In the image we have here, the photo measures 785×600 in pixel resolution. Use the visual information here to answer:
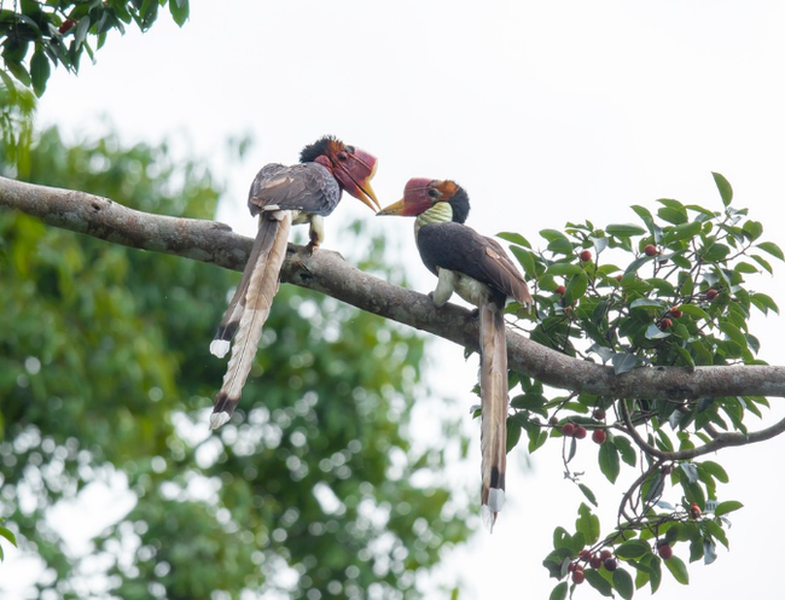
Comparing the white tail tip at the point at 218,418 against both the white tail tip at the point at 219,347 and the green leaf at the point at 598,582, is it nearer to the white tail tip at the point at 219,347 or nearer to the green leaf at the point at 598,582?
the white tail tip at the point at 219,347

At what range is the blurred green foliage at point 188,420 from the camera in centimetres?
629

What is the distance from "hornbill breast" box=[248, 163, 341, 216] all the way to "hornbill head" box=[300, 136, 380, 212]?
0.63ft

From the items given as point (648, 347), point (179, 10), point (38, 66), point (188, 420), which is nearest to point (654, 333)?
point (648, 347)

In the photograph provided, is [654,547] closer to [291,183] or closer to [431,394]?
[291,183]

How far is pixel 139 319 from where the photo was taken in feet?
23.3

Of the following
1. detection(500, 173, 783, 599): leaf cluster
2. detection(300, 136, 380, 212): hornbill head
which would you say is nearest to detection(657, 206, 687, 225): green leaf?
detection(500, 173, 783, 599): leaf cluster

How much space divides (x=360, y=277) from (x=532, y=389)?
20.4 inches

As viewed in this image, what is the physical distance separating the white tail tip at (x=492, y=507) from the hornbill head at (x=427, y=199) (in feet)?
3.62

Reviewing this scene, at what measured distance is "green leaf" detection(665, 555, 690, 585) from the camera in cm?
276

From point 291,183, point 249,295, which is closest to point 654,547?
point 249,295

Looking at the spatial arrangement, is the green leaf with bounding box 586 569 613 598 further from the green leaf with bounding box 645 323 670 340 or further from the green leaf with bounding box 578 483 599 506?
the green leaf with bounding box 645 323 670 340

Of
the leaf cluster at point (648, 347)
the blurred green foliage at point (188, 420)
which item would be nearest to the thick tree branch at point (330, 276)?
the leaf cluster at point (648, 347)

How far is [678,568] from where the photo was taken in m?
2.76

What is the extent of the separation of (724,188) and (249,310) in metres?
1.17
